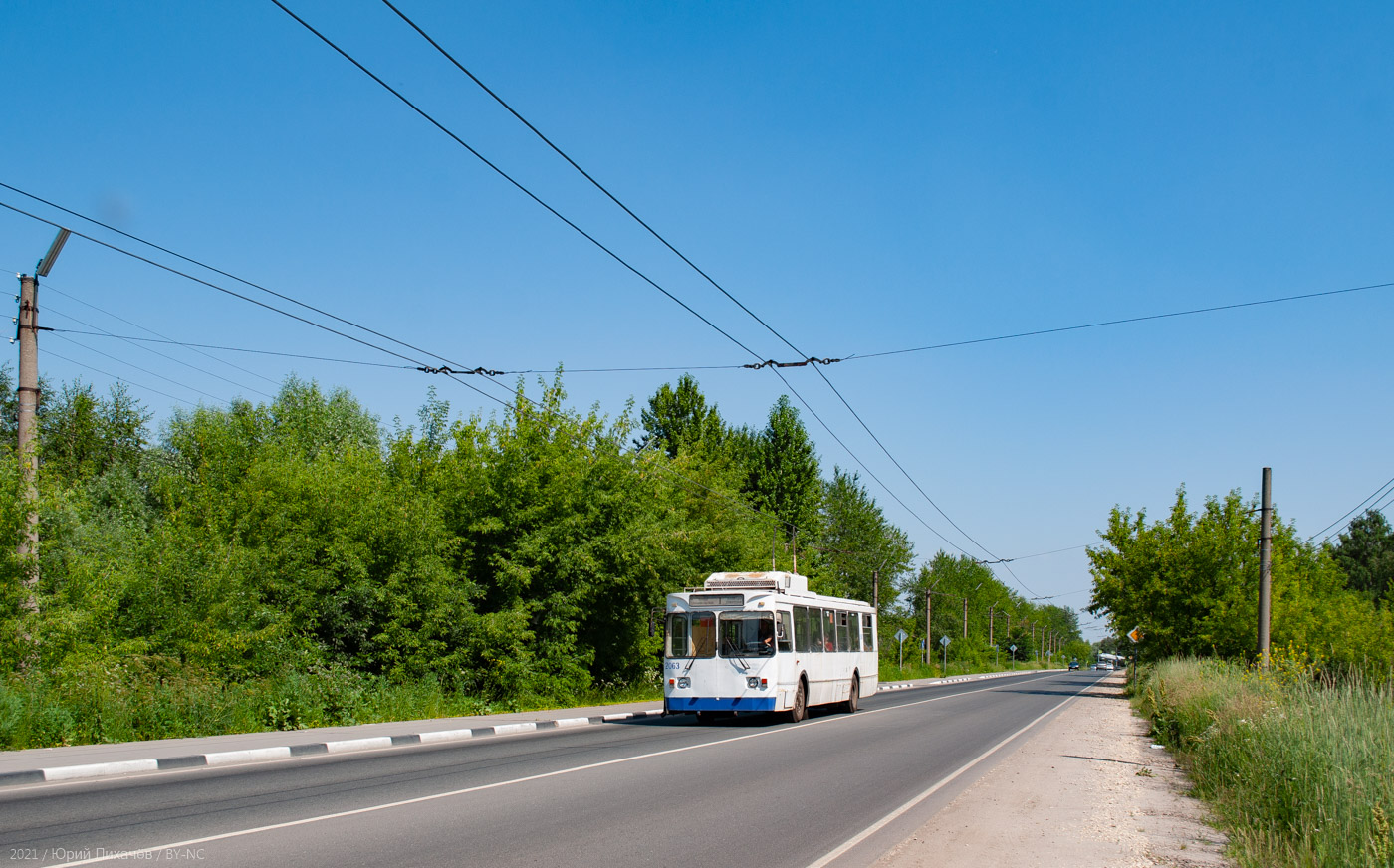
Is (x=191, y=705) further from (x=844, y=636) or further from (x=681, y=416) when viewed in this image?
(x=681, y=416)

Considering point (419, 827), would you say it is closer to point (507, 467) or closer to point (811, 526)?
point (507, 467)

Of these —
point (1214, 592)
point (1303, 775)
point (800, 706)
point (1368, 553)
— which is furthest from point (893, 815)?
point (1368, 553)

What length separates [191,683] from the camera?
1683 cm

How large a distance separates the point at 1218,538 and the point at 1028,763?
29.8m

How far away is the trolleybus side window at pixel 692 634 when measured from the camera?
21719mm

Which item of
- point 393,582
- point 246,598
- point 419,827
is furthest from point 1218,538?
point 419,827

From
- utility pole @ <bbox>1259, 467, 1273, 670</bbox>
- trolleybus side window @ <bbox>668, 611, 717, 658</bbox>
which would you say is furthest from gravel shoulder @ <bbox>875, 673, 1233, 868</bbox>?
utility pole @ <bbox>1259, 467, 1273, 670</bbox>

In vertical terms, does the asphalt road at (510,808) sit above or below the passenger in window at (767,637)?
below

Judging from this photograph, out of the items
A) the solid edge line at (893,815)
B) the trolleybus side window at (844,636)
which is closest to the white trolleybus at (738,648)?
the trolleybus side window at (844,636)

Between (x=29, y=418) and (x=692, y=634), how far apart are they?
1308 cm

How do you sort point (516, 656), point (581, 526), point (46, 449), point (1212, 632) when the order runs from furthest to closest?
point (46, 449) → point (1212, 632) → point (581, 526) → point (516, 656)

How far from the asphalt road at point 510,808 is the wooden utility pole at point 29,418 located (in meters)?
5.27

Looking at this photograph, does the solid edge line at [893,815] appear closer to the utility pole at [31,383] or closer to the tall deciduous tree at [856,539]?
the utility pole at [31,383]

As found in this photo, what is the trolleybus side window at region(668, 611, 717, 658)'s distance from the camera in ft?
71.3
